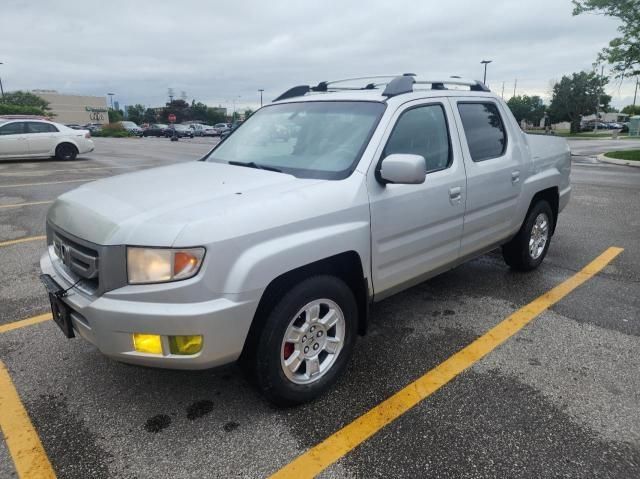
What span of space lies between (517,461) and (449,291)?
88.4 inches

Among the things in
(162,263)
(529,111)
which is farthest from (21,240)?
(529,111)

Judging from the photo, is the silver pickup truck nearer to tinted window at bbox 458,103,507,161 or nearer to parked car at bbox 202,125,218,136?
tinted window at bbox 458,103,507,161

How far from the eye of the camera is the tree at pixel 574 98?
58438 millimetres

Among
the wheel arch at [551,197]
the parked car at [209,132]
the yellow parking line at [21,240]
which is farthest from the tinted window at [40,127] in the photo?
the parked car at [209,132]

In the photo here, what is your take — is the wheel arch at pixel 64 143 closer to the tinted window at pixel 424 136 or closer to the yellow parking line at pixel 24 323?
the yellow parking line at pixel 24 323

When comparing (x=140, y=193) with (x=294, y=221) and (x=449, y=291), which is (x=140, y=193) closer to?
(x=294, y=221)

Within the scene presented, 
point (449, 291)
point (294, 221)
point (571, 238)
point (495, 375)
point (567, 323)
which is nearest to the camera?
point (294, 221)

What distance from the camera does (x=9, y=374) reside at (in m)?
3.07

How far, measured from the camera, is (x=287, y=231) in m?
2.45

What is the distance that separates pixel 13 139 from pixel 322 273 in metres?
16.5

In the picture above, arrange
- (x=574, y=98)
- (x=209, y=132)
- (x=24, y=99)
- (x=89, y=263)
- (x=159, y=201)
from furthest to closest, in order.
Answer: (x=24, y=99)
(x=574, y=98)
(x=209, y=132)
(x=159, y=201)
(x=89, y=263)

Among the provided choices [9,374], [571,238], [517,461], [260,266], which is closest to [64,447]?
[9,374]

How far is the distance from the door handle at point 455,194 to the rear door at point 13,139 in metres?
16.4

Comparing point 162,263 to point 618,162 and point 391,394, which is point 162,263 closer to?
point 391,394
